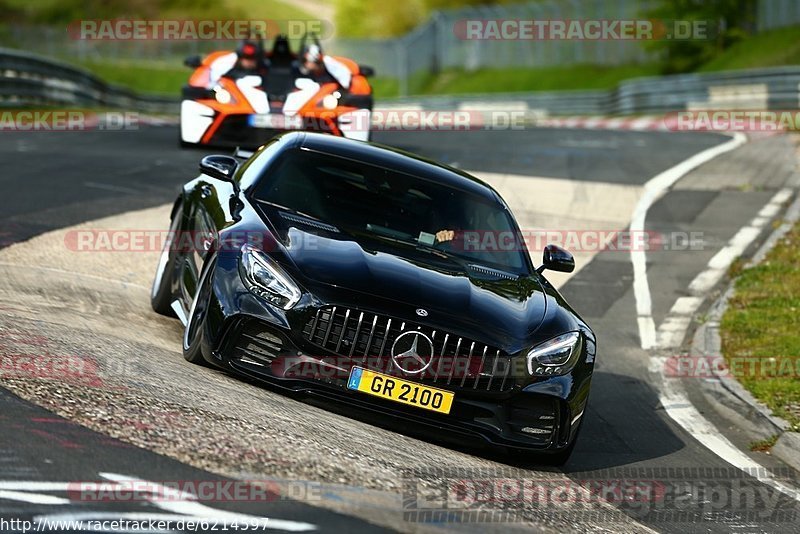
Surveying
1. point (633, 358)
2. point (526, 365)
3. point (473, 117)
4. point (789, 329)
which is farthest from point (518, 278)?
point (473, 117)

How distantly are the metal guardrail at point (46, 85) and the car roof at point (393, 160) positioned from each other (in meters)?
16.3

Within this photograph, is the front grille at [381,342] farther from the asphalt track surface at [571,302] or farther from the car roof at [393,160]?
the car roof at [393,160]

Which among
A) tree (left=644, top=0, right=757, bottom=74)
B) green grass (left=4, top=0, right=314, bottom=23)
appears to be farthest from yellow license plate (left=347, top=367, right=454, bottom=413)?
green grass (left=4, top=0, right=314, bottom=23)

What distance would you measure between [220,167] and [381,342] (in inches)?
86.8

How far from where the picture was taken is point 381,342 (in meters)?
6.24

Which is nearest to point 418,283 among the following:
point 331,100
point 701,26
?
point 331,100

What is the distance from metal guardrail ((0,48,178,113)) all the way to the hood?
17.7 metres

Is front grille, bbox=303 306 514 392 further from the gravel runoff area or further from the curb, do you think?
the curb

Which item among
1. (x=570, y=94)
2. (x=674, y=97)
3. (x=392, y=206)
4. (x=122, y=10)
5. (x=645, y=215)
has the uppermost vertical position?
(x=122, y=10)

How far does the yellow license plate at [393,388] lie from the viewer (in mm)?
6234

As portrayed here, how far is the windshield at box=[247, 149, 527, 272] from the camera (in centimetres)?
747

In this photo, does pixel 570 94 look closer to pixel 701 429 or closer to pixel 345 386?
pixel 701 429

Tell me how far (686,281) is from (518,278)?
5612 mm

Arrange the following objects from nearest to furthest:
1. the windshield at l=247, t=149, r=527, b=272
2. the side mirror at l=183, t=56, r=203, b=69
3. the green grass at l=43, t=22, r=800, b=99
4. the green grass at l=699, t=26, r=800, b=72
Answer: the windshield at l=247, t=149, r=527, b=272, the side mirror at l=183, t=56, r=203, b=69, the green grass at l=699, t=26, r=800, b=72, the green grass at l=43, t=22, r=800, b=99
